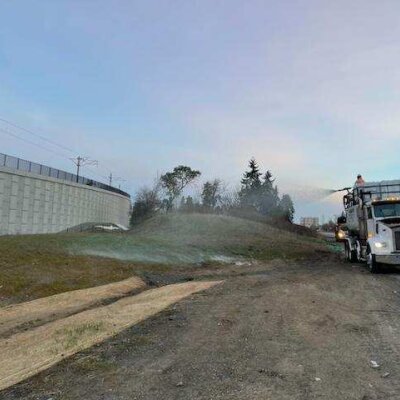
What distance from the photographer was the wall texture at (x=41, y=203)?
3469 cm

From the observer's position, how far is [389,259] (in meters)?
21.4

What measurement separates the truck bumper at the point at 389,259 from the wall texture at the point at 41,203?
24397 millimetres

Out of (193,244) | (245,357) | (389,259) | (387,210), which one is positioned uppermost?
(387,210)

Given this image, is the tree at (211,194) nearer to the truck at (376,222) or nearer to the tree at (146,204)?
the tree at (146,204)

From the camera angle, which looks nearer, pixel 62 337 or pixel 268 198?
pixel 62 337

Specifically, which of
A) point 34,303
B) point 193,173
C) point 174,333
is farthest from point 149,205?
point 174,333

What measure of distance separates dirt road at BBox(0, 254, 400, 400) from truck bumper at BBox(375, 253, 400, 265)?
8737 mm

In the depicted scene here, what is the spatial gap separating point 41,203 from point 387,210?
91.2ft

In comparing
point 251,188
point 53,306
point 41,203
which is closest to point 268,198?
point 251,188

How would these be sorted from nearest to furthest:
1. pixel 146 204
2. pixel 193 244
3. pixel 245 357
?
pixel 245 357 → pixel 193 244 → pixel 146 204

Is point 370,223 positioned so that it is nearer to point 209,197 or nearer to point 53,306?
point 53,306

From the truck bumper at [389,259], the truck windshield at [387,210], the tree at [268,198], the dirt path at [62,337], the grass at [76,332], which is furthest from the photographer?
the tree at [268,198]

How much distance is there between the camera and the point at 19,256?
834 inches

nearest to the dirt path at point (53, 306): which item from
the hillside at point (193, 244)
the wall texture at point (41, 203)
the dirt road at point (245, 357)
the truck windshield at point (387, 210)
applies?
the dirt road at point (245, 357)
